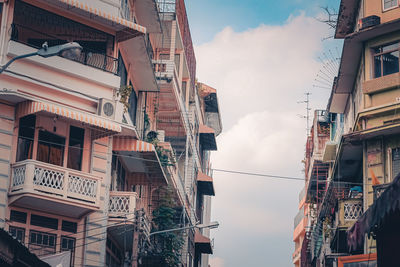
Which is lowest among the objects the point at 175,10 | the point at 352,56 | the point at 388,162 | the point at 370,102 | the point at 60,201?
the point at 60,201

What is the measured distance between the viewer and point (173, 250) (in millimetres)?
36562

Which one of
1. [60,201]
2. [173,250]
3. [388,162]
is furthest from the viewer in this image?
[173,250]

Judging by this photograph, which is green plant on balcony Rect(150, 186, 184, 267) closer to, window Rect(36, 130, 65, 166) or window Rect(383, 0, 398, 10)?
window Rect(36, 130, 65, 166)

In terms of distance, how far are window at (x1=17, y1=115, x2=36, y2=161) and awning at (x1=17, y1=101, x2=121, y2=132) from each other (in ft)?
1.55

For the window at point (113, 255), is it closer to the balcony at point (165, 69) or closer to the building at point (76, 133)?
the building at point (76, 133)

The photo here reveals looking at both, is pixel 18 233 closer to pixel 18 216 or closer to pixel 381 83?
pixel 18 216

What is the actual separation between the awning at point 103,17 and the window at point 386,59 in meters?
10.2

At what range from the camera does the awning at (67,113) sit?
24500 mm

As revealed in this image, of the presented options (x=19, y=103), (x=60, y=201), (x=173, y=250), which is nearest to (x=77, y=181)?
(x=60, y=201)

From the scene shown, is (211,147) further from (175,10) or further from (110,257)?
(110,257)

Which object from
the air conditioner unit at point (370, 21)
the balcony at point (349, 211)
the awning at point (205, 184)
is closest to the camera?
the air conditioner unit at point (370, 21)

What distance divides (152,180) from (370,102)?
988cm

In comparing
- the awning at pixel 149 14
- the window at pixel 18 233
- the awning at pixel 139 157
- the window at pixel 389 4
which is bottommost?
the window at pixel 18 233

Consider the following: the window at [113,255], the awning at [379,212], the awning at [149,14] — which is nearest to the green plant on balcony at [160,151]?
the window at [113,255]
